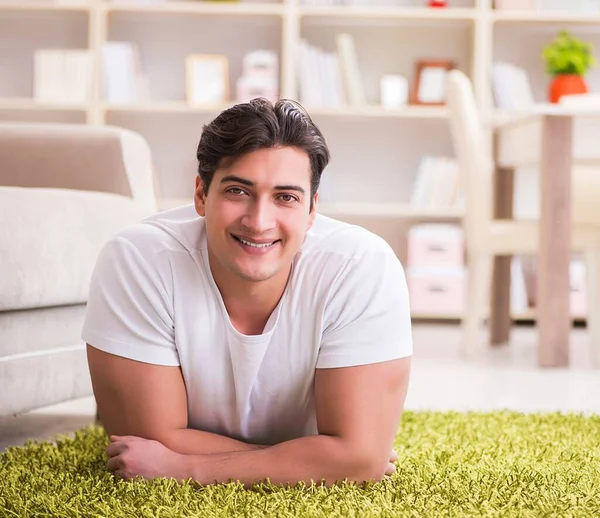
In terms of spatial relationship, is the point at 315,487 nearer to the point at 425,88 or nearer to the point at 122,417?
the point at 122,417

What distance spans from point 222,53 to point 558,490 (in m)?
3.68

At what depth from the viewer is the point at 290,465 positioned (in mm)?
1312

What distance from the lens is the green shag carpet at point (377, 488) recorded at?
1214 mm

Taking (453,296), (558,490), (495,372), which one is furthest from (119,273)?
(453,296)

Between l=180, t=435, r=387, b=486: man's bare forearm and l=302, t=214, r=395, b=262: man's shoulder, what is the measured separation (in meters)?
0.26

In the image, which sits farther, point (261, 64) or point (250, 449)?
point (261, 64)

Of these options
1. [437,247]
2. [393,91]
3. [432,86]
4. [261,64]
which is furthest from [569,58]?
[261,64]

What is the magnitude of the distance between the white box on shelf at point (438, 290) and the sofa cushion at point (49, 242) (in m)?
2.51

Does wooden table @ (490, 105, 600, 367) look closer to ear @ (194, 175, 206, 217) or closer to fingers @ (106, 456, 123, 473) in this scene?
ear @ (194, 175, 206, 217)

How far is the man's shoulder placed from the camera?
4.55 ft

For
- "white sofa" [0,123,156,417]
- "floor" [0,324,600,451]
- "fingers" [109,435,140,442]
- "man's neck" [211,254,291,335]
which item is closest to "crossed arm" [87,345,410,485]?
"fingers" [109,435,140,442]

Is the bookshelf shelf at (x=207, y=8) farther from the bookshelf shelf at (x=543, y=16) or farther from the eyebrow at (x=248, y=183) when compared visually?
the eyebrow at (x=248, y=183)

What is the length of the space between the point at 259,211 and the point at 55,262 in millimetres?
620

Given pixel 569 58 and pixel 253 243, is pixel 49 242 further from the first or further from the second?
pixel 569 58
